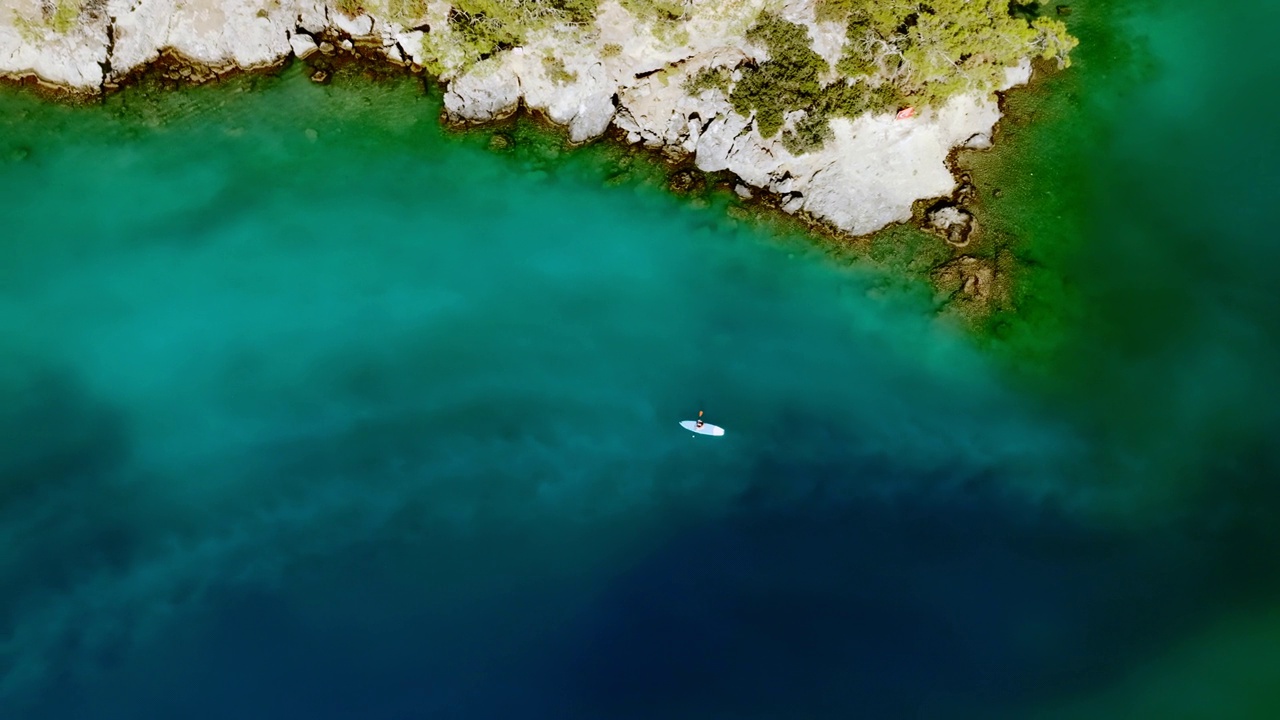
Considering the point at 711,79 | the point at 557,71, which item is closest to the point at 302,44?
the point at 557,71

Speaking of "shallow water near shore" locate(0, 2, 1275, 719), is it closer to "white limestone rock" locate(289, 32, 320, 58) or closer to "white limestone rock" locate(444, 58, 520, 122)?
"white limestone rock" locate(289, 32, 320, 58)

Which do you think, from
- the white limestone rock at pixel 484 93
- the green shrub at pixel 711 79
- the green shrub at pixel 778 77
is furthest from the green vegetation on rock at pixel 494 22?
the green shrub at pixel 778 77

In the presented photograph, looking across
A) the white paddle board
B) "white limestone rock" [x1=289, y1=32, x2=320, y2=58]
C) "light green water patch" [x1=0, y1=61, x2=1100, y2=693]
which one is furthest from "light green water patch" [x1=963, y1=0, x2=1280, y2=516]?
"white limestone rock" [x1=289, y1=32, x2=320, y2=58]

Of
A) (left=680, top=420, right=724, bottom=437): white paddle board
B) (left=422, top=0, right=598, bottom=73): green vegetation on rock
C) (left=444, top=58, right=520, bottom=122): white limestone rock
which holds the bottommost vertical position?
(left=680, top=420, right=724, bottom=437): white paddle board

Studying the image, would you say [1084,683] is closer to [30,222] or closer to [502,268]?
[502,268]

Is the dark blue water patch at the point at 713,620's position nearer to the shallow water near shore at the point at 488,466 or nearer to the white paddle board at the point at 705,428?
the shallow water near shore at the point at 488,466
